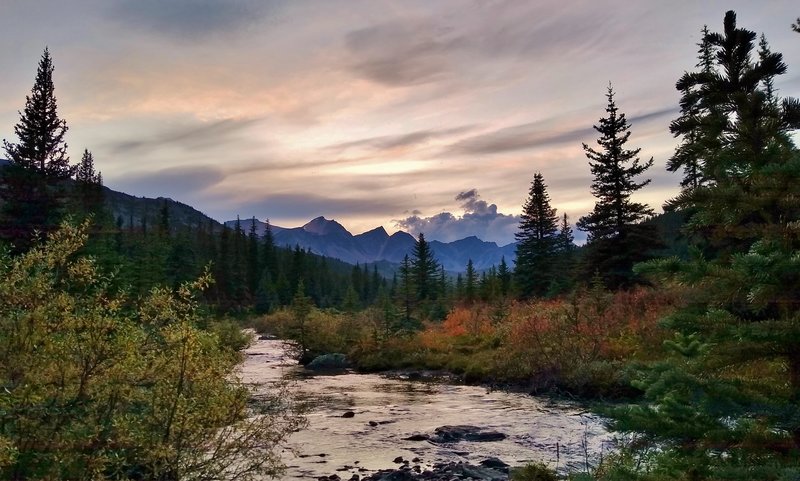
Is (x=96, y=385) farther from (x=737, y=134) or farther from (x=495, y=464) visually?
(x=495, y=464)

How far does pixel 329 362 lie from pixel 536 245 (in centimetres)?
2506

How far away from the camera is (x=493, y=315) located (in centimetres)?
3616

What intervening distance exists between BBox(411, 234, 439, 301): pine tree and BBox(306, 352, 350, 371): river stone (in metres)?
29.3

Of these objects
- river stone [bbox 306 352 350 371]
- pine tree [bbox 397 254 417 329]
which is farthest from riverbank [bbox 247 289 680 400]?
pine tree [bbox 397 254 417 329]

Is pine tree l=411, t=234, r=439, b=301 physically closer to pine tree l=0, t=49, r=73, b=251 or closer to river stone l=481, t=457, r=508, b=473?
pine tree l=0, t=49, r=73, b=251

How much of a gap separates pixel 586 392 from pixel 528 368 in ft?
11.6

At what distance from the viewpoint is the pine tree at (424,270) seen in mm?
67750

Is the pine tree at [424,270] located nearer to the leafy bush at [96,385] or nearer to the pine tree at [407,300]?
the pine tree at [407,300]

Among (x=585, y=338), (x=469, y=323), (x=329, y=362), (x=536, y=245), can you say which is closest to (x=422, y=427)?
(x=585, y=338)

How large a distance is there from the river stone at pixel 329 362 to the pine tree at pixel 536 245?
20.0 m

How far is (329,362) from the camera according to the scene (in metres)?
36.9

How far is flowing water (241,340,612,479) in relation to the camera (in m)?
13.5

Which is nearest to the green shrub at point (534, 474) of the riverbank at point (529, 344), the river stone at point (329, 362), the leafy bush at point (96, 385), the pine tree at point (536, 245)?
the leafy bush at point (96, 385)

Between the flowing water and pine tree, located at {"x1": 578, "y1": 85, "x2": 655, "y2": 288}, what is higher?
pine tree, located at {"x1": 578, "y1": 85, "x2": 655, "y2": 288}
